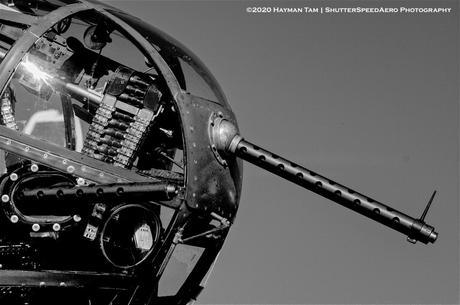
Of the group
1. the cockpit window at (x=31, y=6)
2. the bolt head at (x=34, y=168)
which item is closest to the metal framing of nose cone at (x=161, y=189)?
the bolt head at (x=34, y=168)

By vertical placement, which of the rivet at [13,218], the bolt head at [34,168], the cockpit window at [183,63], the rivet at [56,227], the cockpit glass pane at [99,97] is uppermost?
the cockpit window at [183,63]

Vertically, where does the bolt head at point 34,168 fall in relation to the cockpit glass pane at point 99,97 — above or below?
below

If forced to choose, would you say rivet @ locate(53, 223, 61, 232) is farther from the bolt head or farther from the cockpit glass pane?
the cockpit glass pane

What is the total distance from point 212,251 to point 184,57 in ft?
6.79

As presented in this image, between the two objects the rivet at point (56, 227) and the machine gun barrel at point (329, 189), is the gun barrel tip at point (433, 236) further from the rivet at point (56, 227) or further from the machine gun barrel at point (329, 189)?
the rivet at point (56, 227)

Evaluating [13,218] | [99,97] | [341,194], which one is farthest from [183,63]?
[13,218]

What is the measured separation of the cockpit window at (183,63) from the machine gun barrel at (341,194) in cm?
70

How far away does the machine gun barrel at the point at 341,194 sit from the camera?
6148 millimetres

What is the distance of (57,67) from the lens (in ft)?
21.6

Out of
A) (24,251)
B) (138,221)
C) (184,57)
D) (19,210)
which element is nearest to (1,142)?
(19,210)

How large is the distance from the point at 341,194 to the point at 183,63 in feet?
6.92

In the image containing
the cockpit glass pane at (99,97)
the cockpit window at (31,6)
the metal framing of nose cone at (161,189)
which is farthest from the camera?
the cockpit window at (31,6)

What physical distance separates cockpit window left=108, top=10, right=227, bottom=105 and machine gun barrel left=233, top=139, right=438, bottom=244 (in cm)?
70

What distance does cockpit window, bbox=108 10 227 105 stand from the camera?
6.15 meters
